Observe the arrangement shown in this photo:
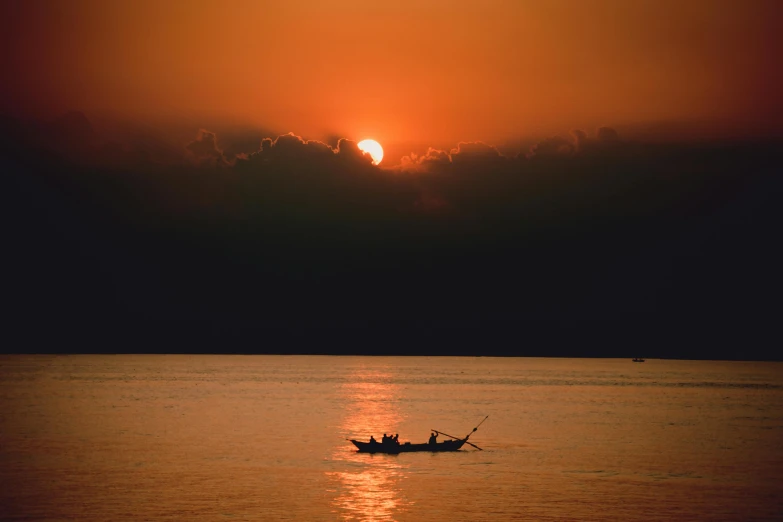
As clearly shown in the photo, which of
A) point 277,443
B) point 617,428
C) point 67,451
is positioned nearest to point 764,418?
point 617,428

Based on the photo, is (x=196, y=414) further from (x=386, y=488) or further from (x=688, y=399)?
(x=688, y=399)

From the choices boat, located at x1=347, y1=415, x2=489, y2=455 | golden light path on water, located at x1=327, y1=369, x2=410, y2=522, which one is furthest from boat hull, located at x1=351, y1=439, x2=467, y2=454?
golden light path on water, located at x1=327, y1=369, x2=410, y2=522

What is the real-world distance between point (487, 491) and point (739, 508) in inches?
513

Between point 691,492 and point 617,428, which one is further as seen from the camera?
point 617,428

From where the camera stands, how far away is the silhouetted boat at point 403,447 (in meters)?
66.8

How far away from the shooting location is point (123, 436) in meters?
79.6

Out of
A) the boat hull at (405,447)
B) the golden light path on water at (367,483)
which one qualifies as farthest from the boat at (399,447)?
the golden light path on water at (367,483)

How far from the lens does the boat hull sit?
2628 inches

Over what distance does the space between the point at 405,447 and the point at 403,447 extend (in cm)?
24

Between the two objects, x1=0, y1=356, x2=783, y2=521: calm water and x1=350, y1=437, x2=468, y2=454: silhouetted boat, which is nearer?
x1=0, y1=356, x2=783, y2=521: calm water

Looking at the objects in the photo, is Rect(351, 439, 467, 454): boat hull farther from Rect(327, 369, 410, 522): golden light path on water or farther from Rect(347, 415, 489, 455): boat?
Rect(327, 369, 410, 522): golden light path on water

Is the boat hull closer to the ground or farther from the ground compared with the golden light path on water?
farther from the ground

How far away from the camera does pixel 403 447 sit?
67.6m

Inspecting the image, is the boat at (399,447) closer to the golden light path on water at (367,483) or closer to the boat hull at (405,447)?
the boat hull at (405,447)
